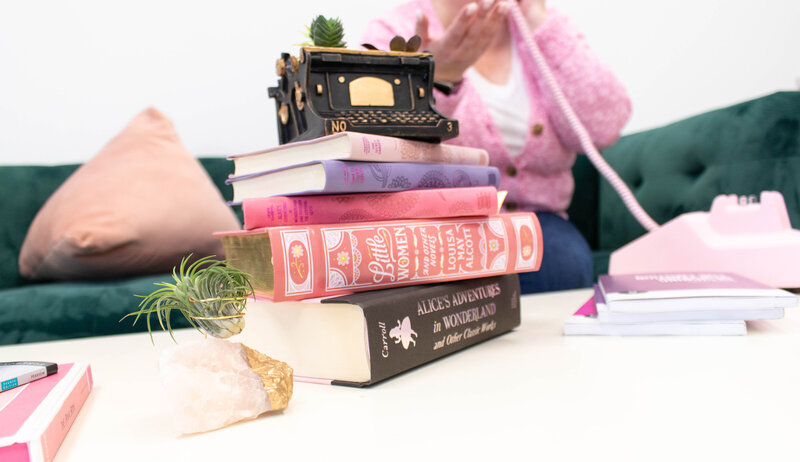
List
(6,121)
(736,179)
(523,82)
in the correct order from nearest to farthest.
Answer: (523,82), (736,179), (6,121)

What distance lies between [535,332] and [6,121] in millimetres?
2024

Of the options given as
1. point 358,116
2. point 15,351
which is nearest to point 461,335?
point 358,116

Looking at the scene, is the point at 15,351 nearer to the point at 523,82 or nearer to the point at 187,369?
the point at 187,369

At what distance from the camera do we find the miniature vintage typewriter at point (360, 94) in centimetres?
57

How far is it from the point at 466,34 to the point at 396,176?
437mm

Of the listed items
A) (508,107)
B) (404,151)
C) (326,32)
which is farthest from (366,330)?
(508,107)

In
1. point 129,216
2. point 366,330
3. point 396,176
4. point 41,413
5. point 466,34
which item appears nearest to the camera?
point 41,413

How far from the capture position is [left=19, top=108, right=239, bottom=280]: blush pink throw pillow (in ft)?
4.92

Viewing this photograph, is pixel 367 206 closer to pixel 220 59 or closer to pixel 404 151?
pixel 404 151

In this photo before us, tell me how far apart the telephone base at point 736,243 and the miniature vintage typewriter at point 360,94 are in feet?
1.91

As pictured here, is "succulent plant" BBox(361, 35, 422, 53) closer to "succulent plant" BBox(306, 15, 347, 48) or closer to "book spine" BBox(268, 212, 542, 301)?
"succulent plant" BBox(306, 15, 347, 48)

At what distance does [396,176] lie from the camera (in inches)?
22.2

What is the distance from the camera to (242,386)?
0.39 m

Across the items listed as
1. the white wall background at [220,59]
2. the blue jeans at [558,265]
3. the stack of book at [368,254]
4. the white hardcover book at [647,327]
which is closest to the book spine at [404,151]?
the stack of book at [368,254]
